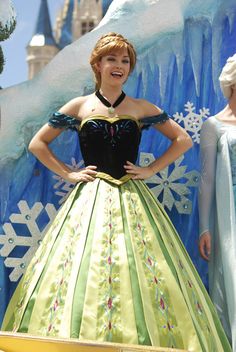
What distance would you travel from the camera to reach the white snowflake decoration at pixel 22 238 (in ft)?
10.5

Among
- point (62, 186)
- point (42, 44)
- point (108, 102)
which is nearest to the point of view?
point (108, 102)

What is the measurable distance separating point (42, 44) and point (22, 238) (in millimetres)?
27963

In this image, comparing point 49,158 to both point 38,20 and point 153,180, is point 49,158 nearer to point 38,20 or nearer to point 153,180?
point 153,180

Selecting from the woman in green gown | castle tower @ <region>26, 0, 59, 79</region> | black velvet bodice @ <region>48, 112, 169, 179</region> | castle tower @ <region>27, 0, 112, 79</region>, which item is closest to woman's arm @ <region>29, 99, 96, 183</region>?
the woman in green gown

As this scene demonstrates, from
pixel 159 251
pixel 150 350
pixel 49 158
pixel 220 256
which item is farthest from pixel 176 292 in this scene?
pixel 49 158

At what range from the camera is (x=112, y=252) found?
8.39 ft

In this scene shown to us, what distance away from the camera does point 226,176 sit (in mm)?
3158

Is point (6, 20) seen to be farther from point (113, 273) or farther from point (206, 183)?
point (113, 273)

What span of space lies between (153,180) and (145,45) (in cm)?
72

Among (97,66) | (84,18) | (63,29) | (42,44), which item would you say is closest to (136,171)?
(97,66)

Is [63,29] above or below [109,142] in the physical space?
above

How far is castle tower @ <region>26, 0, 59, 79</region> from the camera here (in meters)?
26.9

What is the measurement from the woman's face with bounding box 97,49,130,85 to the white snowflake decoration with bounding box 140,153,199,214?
559 mm

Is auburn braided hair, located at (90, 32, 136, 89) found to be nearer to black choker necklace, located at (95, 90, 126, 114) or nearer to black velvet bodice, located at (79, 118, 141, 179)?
black choker necklace, located at (95, 90, 126, 114)
